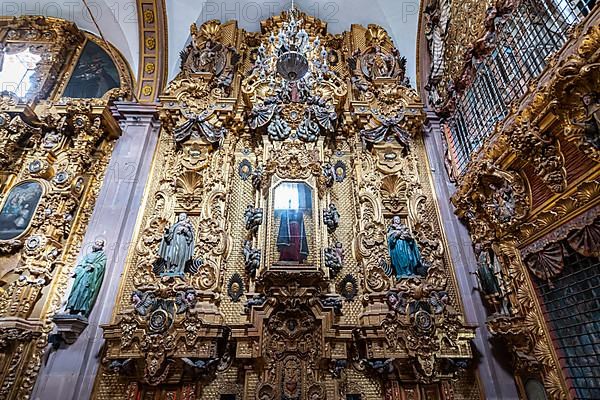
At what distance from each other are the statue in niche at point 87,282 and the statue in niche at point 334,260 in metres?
3.93

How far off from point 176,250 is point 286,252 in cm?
200

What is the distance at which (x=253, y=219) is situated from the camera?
6.22 m

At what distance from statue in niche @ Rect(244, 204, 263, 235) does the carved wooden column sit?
7.53 feet

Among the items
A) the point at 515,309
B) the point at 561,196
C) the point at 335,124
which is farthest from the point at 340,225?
the point at 561,196

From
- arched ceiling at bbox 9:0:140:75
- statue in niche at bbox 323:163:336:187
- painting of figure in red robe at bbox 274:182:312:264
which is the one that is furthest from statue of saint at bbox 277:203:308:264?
arched ceiling at bbox 9:0:140:75

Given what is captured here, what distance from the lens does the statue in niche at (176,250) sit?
19.0ft

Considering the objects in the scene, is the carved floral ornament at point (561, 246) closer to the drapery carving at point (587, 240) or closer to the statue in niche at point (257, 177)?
the drapery carving at point (587, 240)

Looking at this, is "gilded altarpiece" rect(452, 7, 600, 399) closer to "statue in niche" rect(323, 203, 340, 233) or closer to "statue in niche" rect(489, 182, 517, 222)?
"statue in niche" rect(489, 182, 517, 222)

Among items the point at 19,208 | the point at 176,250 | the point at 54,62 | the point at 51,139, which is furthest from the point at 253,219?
the point at 54,62

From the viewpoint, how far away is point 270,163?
6609 millimetres

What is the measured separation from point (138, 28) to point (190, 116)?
334cm

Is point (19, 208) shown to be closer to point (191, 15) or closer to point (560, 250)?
point (191, 15)

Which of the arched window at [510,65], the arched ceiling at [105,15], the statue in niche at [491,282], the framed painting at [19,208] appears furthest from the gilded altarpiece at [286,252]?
the framed painting at [19,208]

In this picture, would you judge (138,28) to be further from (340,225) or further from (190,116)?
(340,225)
